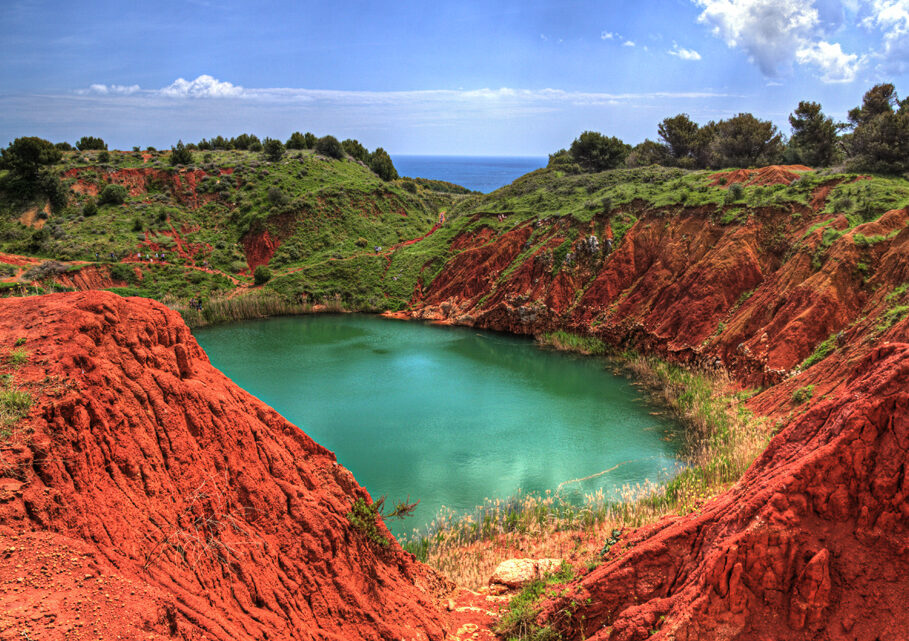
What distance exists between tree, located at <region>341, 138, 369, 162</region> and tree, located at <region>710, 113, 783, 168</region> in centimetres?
4830

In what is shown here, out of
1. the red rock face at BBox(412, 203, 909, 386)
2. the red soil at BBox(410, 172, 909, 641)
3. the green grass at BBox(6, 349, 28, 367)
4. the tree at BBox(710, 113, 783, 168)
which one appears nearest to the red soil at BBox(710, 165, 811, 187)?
the red rock face at BBox(412, 203, 909, 386)

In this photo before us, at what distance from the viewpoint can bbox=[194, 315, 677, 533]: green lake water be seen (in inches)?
698

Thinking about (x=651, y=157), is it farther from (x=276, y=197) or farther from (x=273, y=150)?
(x=273, y=150)

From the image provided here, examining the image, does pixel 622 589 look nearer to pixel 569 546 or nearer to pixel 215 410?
pixel 569 546

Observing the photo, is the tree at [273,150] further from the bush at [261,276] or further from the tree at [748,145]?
the tree at [748,145]

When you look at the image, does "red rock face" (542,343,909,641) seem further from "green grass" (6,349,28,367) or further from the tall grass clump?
the tall grass clump

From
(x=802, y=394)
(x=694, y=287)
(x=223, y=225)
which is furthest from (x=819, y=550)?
(x=223, y=225)

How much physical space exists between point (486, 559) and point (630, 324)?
73.0 feet

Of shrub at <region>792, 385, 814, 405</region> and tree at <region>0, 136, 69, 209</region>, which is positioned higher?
tree at <region>0, 136, 69, 209</region>

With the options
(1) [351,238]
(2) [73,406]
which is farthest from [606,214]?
(2) [73,406]

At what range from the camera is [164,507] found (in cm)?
690

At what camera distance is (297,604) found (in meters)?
7.59

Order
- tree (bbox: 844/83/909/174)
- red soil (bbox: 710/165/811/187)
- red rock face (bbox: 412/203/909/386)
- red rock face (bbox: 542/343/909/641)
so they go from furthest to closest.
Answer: red soil (bbox: 710/165/811/187) < tree (bbox: 844/83/909/174) < red rock face (bbox: 412/203/909/386) < red rock face (bbox: 542/343/909/641)

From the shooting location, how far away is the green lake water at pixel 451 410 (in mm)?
17734
